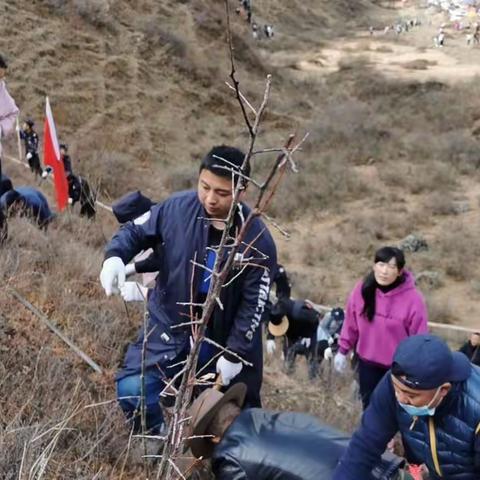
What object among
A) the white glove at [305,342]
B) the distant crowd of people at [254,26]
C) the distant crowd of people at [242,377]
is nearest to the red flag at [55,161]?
the white glove at [305,342]

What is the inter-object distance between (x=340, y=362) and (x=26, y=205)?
9.53 feet

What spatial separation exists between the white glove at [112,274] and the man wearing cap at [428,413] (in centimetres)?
112

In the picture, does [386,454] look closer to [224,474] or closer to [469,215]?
[224,474]

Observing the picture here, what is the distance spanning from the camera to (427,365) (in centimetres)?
229

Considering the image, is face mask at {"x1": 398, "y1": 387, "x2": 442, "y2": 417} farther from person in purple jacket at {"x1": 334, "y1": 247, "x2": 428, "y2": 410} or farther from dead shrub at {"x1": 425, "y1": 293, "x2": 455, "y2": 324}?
dead shrub at {"x1": 425, "y1": 293, "x2": 455, "y2": 324}

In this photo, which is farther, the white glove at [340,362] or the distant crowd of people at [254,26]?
the distant crowd of people at [254,26]

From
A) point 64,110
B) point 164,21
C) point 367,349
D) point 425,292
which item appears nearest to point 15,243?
point 367,349

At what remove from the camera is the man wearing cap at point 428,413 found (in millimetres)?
2309

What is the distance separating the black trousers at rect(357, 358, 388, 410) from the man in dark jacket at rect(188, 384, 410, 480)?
5.54 ft

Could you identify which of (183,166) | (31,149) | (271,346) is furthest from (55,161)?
(183,166)

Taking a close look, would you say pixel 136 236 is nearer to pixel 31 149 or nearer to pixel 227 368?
pixel 227 368

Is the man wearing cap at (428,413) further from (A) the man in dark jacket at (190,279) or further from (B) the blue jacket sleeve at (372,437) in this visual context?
(A) the man in dark jacket at (190,279)

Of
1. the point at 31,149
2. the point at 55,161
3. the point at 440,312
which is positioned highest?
the point at 55,161

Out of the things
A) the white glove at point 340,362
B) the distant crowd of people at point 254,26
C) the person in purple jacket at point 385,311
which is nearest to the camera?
the person in purple jacket at point 385,311
